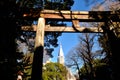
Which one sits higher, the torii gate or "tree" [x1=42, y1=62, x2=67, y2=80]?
"tree" [x1=42, y1=62, x2=67, y2=80]

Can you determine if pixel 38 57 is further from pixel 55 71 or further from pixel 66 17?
pixel 55 71

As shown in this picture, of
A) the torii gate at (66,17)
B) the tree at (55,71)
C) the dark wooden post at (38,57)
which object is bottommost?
the dark wooden post at (38,57)

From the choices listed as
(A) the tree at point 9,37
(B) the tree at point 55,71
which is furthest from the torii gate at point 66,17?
(B) the tree at point 55,71

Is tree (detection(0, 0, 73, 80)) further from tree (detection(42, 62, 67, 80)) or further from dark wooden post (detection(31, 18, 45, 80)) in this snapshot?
tree (detection(42, 62, 67, 80))

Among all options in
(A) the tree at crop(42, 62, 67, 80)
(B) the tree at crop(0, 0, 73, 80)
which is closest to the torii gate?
(B) the tree at crop(0, 0, 73, 80)

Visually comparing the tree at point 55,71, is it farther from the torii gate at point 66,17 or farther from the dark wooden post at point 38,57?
the dark wooden post at point 38,57

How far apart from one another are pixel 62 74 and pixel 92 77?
33.1 m

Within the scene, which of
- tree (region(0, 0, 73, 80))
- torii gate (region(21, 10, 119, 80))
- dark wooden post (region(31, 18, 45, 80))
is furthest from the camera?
torii gate (region(21, 10, 119, 80))

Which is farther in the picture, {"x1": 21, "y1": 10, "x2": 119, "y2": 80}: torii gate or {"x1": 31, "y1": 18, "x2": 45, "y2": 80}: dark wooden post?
{"x1": 21, "y1": 10, "x2": 119, "y2": 80}: torii gate

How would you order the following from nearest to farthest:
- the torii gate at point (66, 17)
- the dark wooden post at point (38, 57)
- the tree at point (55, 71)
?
the dark wooden post at point (38, 57)
the torii gate at point (66, 17)
the tree at point (55, 71)

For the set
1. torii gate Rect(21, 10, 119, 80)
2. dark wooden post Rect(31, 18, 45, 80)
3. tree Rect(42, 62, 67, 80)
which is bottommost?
dark wooden post Rect(31, 18, 45, 80)

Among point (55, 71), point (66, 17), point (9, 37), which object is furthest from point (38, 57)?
point (55, 71)

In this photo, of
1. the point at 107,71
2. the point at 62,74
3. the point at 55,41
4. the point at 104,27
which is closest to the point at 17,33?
the point at 104,27

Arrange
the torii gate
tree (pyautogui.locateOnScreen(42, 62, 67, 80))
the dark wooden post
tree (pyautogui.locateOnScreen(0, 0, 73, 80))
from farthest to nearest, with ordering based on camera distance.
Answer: tree (pyautogui.locateOnScreen(42, 62, 67, 80))
the torii gate
the dark wooden post
tree (pyautogui.locateOnScreen(0, 0, 73, 80))
